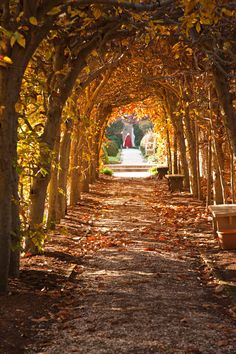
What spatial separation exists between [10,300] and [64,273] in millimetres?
2118

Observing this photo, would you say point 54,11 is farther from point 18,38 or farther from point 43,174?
point 43,174

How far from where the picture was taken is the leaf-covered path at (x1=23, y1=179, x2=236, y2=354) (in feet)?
19.9

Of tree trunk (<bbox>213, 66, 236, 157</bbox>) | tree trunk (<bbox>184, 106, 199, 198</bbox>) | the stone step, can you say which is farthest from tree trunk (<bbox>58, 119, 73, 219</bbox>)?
the stone step

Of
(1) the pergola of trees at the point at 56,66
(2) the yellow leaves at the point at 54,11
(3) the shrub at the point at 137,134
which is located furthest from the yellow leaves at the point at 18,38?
(3) the shrub at the point at 137,134

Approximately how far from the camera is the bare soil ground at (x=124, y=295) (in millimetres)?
6145

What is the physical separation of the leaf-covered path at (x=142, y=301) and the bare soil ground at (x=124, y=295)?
1 cm

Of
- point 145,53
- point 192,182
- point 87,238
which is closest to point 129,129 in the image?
point 192,182

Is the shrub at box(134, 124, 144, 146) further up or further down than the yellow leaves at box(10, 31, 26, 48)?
further up

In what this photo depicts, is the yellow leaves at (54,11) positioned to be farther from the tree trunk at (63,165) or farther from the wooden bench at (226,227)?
the tree trunk at (63,165)

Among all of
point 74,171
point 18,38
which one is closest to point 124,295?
point 18,38

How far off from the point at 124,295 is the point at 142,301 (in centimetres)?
47

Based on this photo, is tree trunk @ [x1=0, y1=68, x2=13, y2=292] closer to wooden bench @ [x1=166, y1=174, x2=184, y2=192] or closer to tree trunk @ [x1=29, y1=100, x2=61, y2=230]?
tree trunk @ [x1=29, y1=100, x2=61, y2=230]

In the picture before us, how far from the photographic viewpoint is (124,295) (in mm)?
8320

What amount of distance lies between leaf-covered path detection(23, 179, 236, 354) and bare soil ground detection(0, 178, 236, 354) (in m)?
0.01
